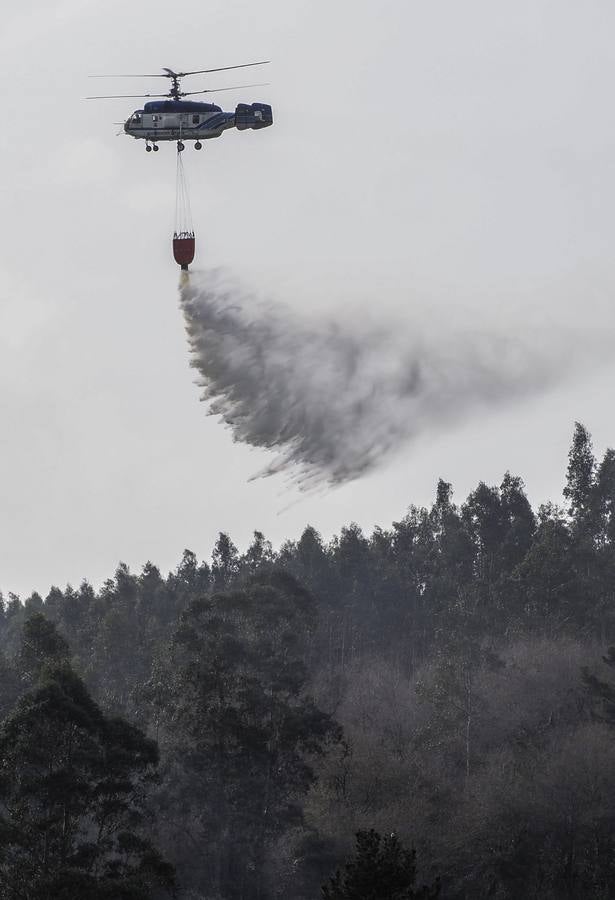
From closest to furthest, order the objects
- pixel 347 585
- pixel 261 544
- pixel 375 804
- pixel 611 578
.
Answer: pixel 375 804
pixel 611 578
pixel 347 585
pixel 261 544

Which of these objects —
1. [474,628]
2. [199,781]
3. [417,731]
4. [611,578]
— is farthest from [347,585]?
[199,781]

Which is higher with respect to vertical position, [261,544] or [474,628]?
[261,544]

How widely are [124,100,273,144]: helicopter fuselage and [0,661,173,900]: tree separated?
2302 cm

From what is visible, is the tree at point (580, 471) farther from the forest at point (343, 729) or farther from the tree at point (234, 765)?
the tree at point (234, 765)

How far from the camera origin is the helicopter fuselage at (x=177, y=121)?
6862 centimetres

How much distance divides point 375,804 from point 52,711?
26.4 metres

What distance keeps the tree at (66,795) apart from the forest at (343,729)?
0.26ft

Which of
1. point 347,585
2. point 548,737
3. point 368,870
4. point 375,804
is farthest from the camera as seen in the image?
point 347,585

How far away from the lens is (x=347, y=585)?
113125 millimetres

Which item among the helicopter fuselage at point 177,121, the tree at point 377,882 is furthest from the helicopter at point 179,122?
the tree at point 377,882

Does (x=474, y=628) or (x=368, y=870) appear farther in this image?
(x=474, y=628)

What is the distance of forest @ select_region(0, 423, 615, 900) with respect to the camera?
5538cm

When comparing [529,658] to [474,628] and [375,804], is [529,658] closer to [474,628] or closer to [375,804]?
[474,628]

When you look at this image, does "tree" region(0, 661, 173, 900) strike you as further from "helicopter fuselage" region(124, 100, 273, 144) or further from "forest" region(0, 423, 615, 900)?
"helicopter fuselage" region(124, 100, 273, 144)
